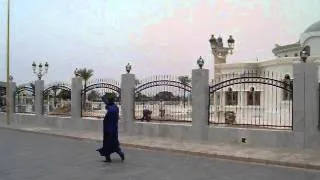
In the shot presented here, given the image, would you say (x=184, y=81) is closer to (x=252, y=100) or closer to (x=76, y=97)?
(x=252, y=100)

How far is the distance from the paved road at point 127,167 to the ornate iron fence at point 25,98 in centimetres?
1177

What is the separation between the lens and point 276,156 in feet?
47.0

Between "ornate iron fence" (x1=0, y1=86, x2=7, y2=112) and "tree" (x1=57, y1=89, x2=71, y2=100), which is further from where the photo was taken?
"ornate iron fence" (x1=0, y1=86, x2=7, y2=112)

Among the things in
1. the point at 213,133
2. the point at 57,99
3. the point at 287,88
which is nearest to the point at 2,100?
the point at 57,99

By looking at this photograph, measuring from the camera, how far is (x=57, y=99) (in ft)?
85.4

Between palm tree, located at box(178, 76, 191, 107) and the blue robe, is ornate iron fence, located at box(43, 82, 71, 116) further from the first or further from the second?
the blue robe

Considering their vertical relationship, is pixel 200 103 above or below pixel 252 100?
below

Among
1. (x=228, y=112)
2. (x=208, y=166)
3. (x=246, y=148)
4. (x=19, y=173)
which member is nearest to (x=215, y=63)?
(x=228, y=112)

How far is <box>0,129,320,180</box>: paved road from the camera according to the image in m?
10.9

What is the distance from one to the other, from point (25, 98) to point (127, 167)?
59.6 ft

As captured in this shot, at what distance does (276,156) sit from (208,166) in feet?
8.27

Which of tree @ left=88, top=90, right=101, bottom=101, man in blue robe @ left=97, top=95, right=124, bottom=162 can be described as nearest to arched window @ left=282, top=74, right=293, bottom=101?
man in blue robe @ left=97, top=95, right=124, bottom=162

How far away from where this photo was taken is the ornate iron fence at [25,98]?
91.5ft

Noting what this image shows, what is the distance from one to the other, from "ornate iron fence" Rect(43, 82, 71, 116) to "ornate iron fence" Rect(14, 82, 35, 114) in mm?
1214
